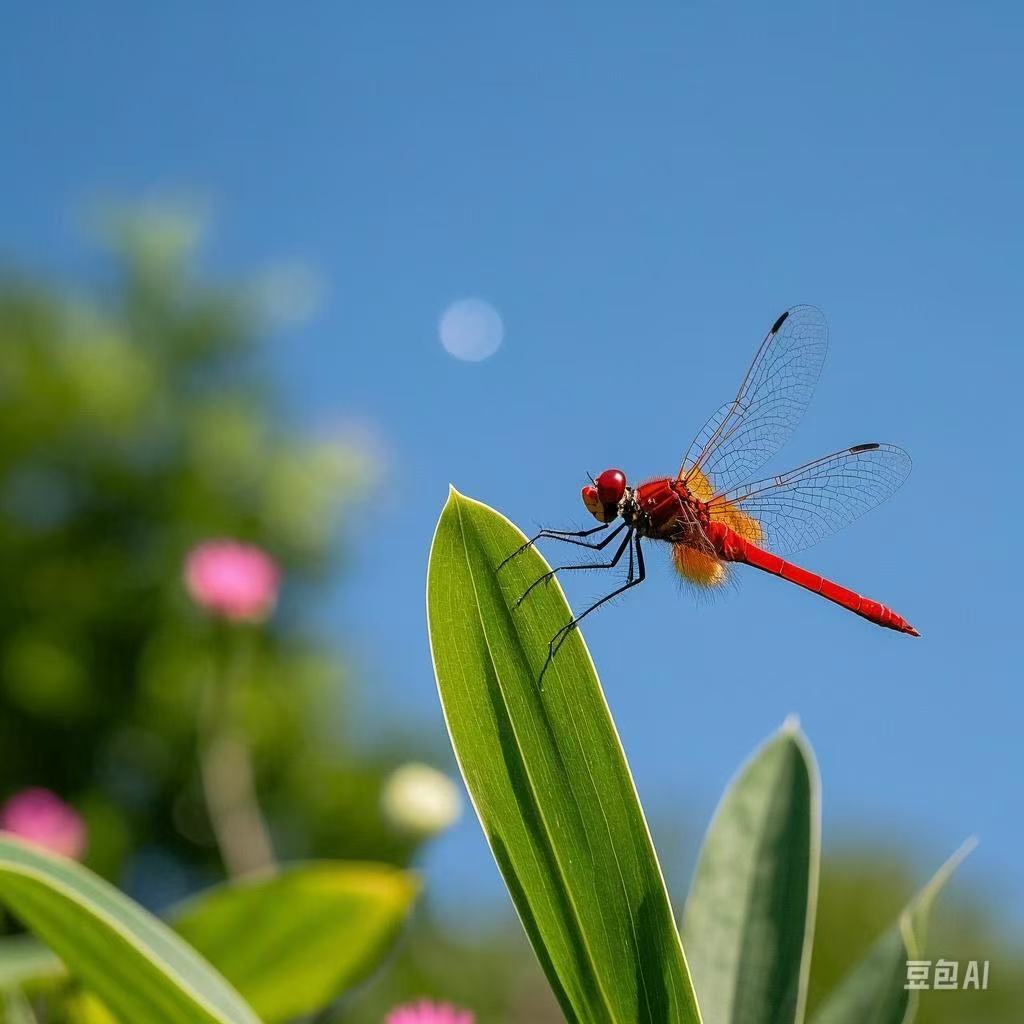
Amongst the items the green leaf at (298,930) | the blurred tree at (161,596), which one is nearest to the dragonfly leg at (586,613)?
the green leaf at (298,930)

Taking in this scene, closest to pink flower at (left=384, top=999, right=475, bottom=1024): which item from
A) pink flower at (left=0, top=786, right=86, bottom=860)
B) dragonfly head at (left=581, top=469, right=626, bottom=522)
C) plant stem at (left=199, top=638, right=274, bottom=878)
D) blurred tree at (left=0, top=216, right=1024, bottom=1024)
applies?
dragonfly head at (left=581, top=469, right=626, bottom=522)

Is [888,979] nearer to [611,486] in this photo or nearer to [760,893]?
[760,893]

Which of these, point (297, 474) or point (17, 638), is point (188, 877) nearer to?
point (17, 638)

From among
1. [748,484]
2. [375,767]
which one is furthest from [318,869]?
[375,767]

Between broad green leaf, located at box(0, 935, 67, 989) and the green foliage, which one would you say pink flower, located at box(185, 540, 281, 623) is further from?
the green foliage

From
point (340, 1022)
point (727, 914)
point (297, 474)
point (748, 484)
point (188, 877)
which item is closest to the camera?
point (727, 914)

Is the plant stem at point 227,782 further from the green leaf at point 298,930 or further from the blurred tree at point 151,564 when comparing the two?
the blurred tree at point 151,564
